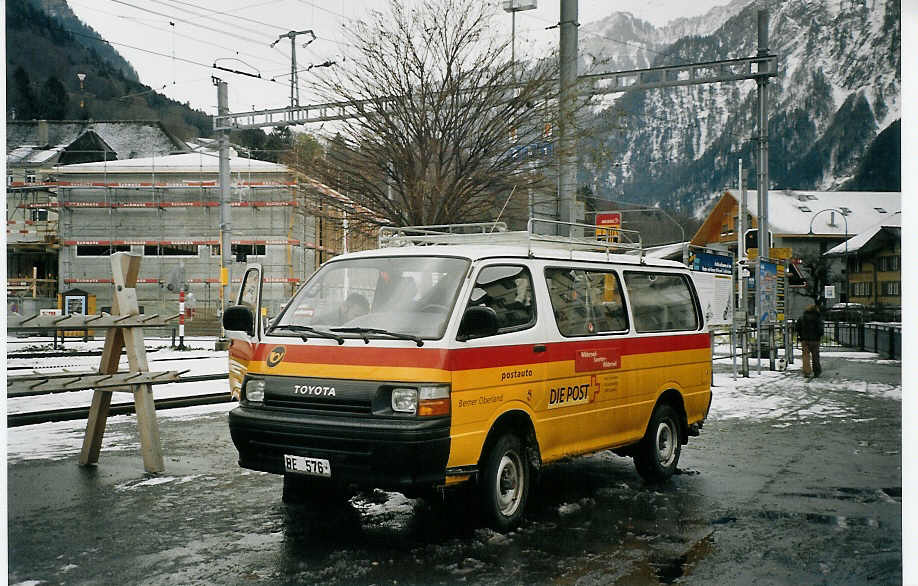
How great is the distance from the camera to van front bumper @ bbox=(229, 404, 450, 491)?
5.99 m

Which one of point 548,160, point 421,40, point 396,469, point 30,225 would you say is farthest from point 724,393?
point 30,225

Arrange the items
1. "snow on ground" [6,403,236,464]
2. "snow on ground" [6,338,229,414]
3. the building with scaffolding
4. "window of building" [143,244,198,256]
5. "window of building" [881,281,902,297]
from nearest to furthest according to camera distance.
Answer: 1. "window of building" [881,281,902,297]
2. "snow on ground" [6,403,236,464]
3. "snow on ground" [6,338,229,414]
4. the building with scaffolding
5. "window of building" [143,244,198,256]

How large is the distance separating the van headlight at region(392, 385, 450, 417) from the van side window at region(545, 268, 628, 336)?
1.57m

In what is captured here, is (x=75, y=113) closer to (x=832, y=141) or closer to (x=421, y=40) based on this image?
(x=421, y=40)

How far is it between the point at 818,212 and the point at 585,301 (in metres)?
30.0

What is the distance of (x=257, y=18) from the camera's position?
91.5 ft

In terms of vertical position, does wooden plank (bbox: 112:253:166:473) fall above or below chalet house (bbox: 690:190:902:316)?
below

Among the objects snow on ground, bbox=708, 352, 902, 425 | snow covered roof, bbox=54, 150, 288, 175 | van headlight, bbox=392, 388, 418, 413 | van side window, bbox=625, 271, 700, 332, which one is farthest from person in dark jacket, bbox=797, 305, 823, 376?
snow covered roof, bbox=54, 150, 288, 175

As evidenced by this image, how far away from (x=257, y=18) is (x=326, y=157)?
872 cm

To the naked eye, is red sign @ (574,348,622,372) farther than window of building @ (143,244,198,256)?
No

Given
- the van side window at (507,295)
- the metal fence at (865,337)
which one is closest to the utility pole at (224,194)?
the metal fence at (865,337)

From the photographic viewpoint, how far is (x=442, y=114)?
66.0ft

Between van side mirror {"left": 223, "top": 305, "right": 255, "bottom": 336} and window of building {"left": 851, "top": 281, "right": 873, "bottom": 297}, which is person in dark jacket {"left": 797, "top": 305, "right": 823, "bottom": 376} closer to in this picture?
window of building {"left": 851, "top": 281, "right": 873, "bottom": 297}

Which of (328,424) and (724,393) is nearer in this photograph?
(328,424)
